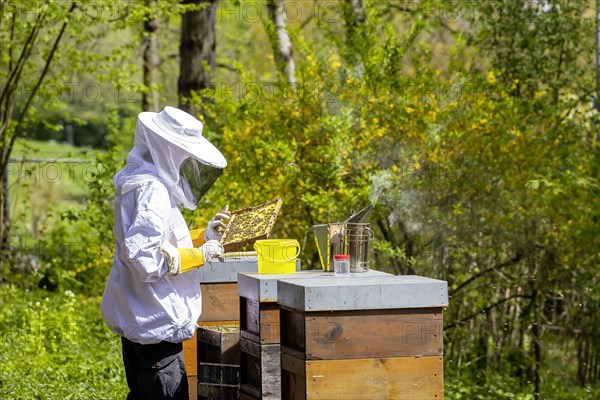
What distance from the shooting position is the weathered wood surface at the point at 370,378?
3637 millimetres

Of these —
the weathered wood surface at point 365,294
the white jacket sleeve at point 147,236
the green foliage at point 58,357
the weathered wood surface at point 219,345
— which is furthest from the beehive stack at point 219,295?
the green foliage at point 58,357

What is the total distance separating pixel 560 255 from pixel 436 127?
1.41m

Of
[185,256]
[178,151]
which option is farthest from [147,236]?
[178,151]

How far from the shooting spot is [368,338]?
367cm

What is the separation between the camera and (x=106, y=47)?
23.2m

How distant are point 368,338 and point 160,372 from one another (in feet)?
3.25

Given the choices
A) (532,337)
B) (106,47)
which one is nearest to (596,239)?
(532,337)

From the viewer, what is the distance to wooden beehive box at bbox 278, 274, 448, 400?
3.63 meters

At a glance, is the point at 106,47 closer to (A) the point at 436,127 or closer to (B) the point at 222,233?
(A) the point at 436,127

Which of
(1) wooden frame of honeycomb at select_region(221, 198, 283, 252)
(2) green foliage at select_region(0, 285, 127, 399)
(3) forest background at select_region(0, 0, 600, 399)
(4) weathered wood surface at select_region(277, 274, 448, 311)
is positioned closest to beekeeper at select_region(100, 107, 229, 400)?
(1) wooden frame of honeycomb at select_region(221, 198, 283, 252)

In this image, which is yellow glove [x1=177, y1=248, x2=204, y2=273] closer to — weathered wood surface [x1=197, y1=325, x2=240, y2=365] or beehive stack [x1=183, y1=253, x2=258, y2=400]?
weathered wood surface [x1=197, y1=325, x2=240, y2=365]

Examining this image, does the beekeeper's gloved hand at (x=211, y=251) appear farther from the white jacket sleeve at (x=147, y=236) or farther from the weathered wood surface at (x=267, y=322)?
the weathered wood surface at (x=267, y=322)

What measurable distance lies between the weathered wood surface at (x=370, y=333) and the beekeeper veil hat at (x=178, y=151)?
86 centimetres

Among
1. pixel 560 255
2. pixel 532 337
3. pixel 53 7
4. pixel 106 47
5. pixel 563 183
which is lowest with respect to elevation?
pixel 532 337
